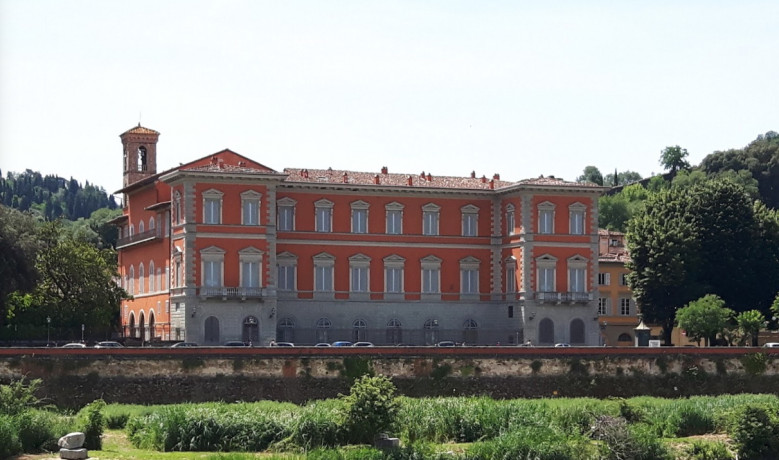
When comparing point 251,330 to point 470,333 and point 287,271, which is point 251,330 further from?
point 470,333

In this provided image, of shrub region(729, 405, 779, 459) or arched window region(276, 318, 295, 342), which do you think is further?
arched window region(276, 318, 295, 342)

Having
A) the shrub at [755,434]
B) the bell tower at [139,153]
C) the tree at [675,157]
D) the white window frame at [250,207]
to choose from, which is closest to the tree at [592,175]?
the tree at [675,157]

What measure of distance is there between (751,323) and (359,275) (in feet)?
63.0

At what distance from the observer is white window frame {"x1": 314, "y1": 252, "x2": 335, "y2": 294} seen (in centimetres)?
7419

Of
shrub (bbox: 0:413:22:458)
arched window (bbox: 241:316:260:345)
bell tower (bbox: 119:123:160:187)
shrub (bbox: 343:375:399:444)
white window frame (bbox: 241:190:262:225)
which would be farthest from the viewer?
bell tower (bbox: 119:123:160:187)

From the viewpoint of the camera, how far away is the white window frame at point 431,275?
3004 inches

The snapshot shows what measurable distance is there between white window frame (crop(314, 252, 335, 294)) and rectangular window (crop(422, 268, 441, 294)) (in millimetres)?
4889

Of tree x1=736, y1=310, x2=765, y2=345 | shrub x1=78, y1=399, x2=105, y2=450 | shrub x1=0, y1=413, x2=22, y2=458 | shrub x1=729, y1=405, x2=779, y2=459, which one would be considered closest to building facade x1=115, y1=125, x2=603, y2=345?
tree x1=736, y1=310, x2=765, y2=345

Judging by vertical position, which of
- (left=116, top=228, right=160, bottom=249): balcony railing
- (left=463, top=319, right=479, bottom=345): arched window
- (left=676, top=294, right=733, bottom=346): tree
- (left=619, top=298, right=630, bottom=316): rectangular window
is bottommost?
(left=463, top=319, right=479, bottom=345): arched window

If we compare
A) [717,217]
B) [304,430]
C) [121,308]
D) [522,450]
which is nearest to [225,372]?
[304,430]

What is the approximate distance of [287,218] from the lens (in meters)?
73.9

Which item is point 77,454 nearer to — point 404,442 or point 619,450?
point 404,442

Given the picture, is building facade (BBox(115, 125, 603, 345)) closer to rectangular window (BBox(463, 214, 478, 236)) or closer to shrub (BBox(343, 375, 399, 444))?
rectangular window (BBox(463, 214, 478, 236))

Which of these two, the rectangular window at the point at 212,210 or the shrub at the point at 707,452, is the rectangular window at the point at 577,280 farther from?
the shrub at the point at 707,452
